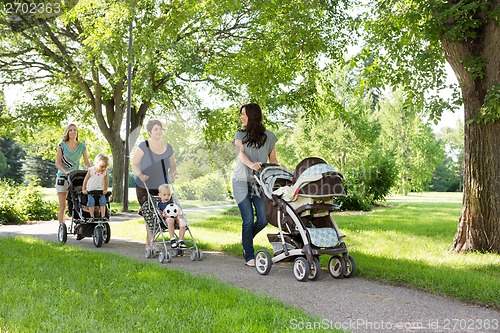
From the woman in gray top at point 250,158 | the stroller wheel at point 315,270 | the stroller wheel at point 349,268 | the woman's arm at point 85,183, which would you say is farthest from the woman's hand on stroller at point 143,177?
the stroller wheel at point 349,268

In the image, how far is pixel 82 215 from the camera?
992 centimetres

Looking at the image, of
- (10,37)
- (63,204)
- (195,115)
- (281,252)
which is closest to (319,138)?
(195,115)

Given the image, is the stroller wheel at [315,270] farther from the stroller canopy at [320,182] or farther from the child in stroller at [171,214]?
the child in stroller at [171,214]

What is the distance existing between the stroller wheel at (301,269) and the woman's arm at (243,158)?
127 cm

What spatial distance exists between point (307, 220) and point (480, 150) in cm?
299

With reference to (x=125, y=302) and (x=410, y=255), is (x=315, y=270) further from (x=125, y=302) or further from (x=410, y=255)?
(x=125, y=302)

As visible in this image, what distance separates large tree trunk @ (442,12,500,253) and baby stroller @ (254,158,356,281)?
8.19 ft

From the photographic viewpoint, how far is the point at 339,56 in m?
12.7

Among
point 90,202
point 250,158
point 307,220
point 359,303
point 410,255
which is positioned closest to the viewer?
point 359,303

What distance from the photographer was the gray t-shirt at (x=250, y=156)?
738 centimetres

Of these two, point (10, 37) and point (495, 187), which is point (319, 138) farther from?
point (495, 187)

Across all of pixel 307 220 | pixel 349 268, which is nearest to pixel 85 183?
pixel 307 220

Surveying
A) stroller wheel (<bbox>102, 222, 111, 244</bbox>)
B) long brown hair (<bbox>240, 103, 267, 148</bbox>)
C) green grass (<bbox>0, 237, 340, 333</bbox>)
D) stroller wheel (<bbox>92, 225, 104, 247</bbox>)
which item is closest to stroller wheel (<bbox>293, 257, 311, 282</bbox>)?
green grass (<bbox>0, 237, 340, 333</bbox>)

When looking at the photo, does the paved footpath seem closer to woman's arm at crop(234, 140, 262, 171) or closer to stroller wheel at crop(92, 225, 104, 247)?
woman's arm at crop(234, 140, 262, 171)
